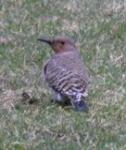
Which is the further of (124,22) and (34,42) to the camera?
(124,22)

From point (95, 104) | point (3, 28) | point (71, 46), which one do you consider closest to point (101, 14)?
point (3, 28)

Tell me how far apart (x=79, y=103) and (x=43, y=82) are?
38.2 inches

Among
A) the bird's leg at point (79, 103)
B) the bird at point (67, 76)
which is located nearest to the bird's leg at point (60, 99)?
the bird at point (67, 76)

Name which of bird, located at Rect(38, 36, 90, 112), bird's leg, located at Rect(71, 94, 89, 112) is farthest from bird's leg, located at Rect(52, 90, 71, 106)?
bird's leg, located at Rect(71, 94, 89, 112)

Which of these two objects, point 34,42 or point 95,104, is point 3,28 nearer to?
point 34,42

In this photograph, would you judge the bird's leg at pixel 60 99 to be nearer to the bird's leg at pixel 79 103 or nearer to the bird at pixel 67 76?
the bird at pixel 67 76

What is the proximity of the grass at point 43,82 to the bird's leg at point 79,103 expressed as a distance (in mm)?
75

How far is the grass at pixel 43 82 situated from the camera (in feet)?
25.8

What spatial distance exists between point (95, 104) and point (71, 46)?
0.95 meters

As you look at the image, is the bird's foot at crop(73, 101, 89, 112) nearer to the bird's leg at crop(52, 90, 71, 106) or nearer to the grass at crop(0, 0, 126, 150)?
the grass at crop(0, 0, 126, 150)

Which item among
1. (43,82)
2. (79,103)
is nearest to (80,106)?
(79,103)

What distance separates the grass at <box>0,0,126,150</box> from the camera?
7852 mm

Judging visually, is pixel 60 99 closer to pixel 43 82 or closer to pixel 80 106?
pixel 80 106

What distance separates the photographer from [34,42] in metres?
10.9
